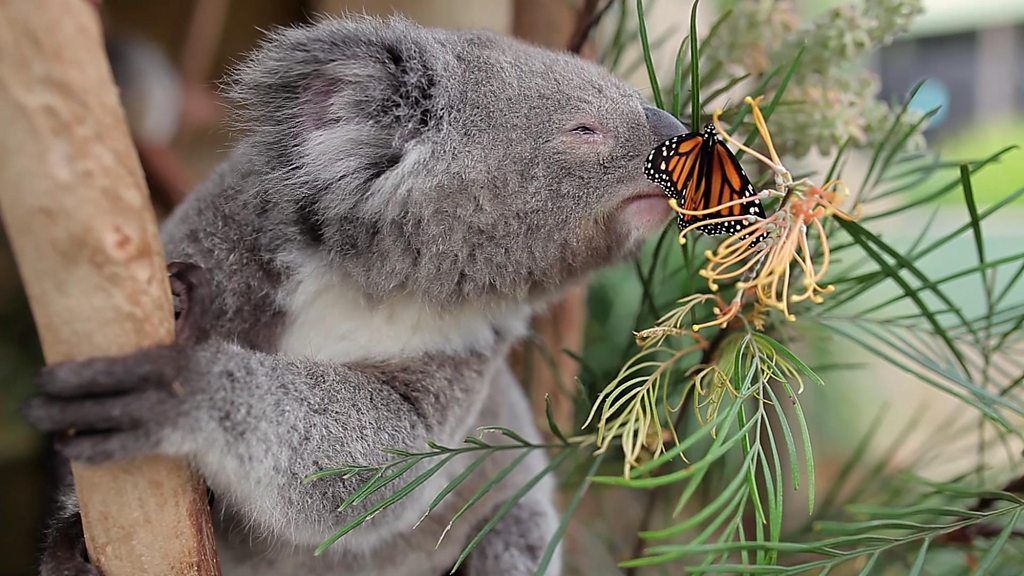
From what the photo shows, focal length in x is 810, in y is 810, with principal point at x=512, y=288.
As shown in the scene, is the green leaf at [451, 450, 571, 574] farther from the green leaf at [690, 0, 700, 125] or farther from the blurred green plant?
the green leaf at [690, 0, 700, 125]

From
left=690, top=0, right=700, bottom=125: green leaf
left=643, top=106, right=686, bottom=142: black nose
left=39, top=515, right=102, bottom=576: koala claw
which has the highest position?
left=690, top=0, right=700, bottom=125: green leaf

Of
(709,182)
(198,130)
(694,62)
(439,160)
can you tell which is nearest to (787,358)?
(709,182)

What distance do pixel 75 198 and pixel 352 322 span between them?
0.68 meters

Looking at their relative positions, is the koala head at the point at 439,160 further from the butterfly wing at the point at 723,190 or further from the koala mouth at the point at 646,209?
the butterfly wing at the point at 723,190

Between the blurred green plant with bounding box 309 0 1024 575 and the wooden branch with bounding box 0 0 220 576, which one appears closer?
the wooden branch with bounding box 0 0 220 576

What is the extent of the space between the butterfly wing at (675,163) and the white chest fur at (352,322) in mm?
385

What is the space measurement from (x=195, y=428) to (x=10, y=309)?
2510mm

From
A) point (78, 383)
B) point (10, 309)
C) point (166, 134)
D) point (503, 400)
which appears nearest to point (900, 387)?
point (503, 400)

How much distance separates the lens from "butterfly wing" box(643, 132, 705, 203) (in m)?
1.05

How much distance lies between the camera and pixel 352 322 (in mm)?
1396

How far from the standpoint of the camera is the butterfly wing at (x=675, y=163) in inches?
41.3

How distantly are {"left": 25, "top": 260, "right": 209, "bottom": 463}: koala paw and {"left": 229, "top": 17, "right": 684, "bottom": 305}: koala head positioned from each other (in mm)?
438

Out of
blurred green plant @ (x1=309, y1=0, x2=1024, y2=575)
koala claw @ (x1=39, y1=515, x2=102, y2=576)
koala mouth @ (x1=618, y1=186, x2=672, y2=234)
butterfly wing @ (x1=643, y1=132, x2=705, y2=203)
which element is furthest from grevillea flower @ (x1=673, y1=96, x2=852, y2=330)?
koala claw @ (x1=39, y1=515, x2=102, y2=576)

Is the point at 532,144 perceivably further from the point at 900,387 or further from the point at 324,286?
the point at 900,387
